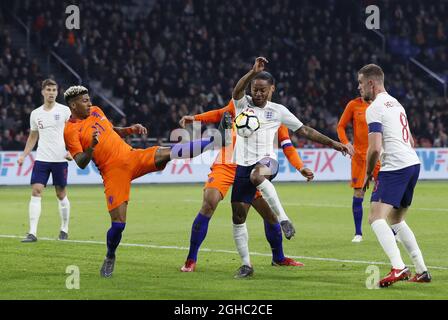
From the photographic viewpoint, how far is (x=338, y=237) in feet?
48.6

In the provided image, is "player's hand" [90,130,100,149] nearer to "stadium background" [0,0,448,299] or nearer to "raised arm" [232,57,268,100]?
"raised arm" [232,57,268,100]

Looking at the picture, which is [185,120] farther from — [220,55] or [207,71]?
[220,55]

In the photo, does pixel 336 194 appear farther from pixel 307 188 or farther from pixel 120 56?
pixel 120 56

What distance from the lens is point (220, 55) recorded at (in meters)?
36.8

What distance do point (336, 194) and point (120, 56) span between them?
12761 millimetres

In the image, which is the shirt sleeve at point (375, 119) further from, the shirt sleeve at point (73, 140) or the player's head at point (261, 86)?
the shirt sleeve at point (73, 140)

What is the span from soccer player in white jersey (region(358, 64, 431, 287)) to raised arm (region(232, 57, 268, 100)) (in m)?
1.03

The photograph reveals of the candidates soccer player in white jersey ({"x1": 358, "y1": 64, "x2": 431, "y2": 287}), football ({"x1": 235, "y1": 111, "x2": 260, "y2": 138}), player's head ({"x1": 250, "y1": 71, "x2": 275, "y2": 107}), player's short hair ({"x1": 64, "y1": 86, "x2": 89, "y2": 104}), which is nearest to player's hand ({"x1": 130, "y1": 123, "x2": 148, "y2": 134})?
player's short hair ({"x1": 64, "y1": 86, "x2": 89, "y2": 104})

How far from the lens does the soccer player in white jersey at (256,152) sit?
34.1ft

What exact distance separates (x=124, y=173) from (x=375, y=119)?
2.91 m

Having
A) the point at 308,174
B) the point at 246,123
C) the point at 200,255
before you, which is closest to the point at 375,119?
the point at 308,174
